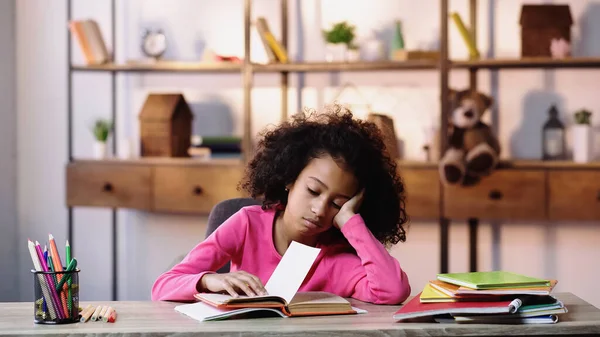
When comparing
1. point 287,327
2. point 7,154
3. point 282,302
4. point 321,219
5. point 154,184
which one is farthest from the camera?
point 7,154

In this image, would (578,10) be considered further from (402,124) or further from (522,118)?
(402,124)

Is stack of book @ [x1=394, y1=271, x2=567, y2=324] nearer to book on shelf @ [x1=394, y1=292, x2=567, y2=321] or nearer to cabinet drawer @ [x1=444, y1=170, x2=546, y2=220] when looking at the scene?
book on shelf @ [x1=394, y1=292, x2=567, y2=321]

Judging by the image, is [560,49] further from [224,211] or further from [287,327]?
[287,327]

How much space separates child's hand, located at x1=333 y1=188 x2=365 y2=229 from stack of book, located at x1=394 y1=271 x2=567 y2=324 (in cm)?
29

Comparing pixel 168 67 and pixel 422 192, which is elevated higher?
pixel 168 67

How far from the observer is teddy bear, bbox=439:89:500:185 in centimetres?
371

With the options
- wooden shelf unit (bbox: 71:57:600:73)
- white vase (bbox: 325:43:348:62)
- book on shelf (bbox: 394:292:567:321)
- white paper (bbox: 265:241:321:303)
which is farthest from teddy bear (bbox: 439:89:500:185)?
book on shelf (bbox: 394:292:567:321)

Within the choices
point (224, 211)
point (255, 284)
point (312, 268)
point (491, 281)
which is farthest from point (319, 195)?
point (224, 211)

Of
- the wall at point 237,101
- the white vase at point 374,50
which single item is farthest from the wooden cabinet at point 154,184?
the white vase at point 374,50

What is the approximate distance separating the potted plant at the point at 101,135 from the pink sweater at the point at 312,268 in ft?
7.54

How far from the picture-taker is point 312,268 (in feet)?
6.53

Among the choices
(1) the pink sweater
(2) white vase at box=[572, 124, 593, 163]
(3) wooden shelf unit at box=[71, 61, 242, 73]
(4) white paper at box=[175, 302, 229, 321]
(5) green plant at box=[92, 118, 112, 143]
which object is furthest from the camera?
(5) green plant at box=[92, 118, 112, 143]

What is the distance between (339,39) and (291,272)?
237 cm

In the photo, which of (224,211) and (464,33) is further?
(464,33)
